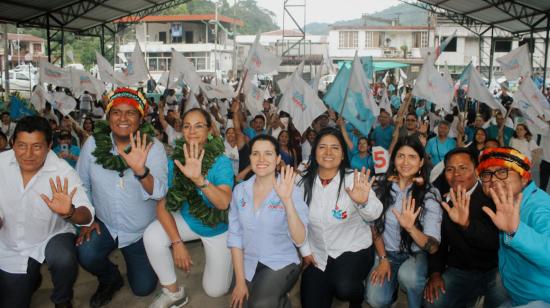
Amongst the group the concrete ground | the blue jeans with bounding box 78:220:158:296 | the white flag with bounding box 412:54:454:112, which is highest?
the white flag with bounding box 412:54:454:112

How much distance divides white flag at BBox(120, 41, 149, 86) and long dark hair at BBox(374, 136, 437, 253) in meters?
7.20

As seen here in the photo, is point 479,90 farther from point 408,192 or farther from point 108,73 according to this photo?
point 108,73

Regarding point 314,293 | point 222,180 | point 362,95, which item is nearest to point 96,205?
point 222,180

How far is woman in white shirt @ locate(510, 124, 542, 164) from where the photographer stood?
6695mm

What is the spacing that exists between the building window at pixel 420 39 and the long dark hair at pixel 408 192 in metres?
39.9

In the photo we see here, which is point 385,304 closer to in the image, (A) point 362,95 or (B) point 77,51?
(A) point 362,95

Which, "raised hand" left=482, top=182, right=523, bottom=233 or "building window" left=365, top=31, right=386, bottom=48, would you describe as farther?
"building window" left=365, top=31, right=386, bottom=48

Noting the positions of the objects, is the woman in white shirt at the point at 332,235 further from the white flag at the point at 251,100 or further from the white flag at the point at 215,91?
the white flag at the point at 215,91

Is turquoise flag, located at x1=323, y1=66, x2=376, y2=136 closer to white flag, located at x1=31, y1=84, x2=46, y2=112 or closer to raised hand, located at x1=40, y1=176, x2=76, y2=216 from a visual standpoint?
raised hand, located at x1=40, y1=176, x2=76, y2=216

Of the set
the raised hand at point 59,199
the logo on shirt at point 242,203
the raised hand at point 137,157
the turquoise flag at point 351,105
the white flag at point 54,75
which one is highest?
the white flag at point 54,75

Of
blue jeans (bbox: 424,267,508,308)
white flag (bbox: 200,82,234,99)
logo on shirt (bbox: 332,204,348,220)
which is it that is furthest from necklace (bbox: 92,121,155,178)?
white flag (bbox: 200,82,234,99)

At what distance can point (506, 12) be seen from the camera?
15719mm

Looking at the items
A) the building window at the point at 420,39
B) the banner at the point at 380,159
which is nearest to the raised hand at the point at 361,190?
the banner at the point at 380,159

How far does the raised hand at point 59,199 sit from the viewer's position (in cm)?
292
